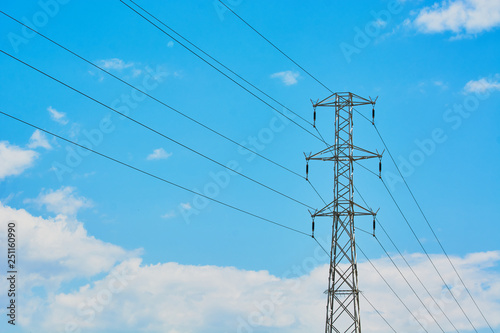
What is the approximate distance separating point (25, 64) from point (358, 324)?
96.6ft

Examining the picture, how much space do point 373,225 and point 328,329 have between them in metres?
9.58

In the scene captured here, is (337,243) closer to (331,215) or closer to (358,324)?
(331,215)

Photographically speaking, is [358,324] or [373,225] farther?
[373,225]

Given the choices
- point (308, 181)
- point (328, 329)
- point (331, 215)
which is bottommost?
point (328, 329)

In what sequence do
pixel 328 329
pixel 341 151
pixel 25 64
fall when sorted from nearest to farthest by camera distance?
pixel 25 64 → pixel 328 329 → pixel 341 151

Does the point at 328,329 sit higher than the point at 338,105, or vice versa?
the point at 338,105

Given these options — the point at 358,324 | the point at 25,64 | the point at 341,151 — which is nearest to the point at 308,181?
the point at 341,151

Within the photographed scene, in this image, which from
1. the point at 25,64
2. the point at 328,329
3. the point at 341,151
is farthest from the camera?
the point at 341,151

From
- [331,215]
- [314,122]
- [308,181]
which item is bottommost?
[331,215]

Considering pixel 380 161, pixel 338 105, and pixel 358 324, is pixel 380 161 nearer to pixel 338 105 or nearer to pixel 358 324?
pixel 338 105

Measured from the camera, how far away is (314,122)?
184 feet

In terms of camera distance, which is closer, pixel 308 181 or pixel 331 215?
pixel 331 215

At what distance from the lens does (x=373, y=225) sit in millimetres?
54938

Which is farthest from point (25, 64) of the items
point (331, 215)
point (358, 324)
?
point (358, 324)
